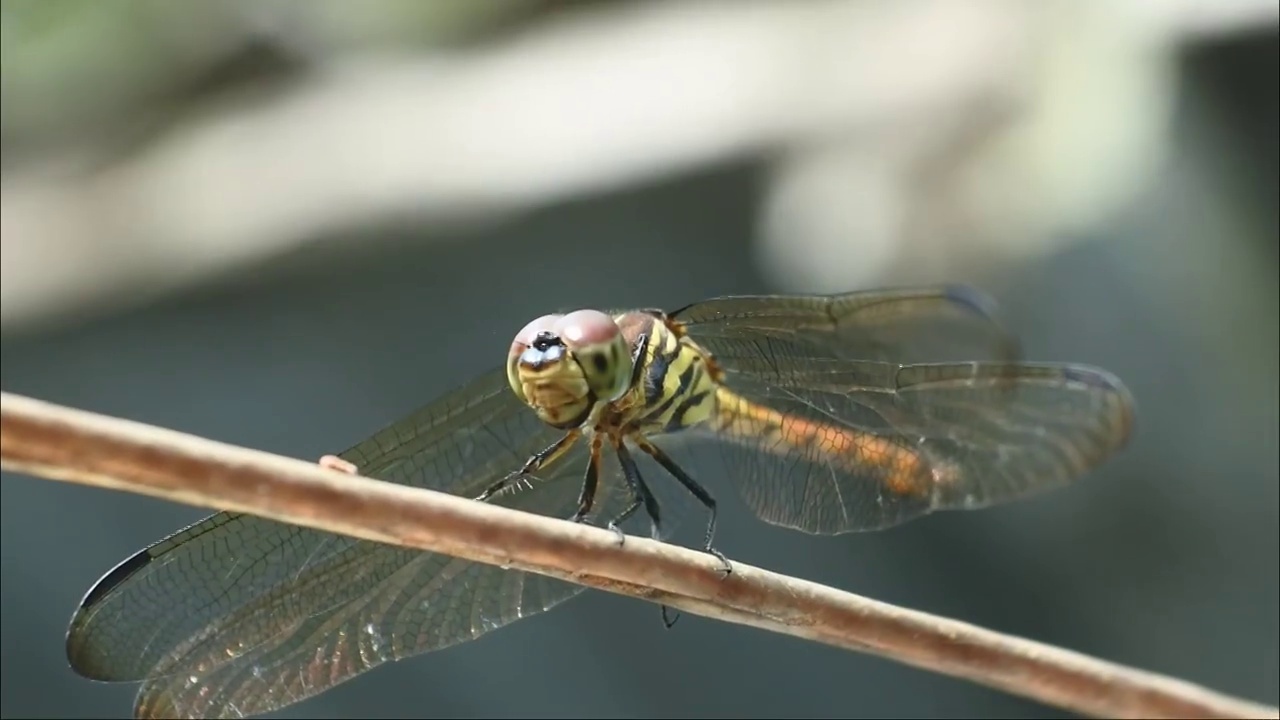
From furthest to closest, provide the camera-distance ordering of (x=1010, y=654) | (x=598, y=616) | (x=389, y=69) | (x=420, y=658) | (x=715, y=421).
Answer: (x=389, y=69) → (x=598, y=616) → (x=420, y=658) → (x=715, y=421) → (x=1010, y=654)

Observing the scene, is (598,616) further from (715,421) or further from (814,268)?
(715,421)

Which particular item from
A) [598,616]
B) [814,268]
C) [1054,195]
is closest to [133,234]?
[598,616]

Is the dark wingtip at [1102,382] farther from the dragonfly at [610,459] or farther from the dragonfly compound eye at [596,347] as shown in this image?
the dragonfly compound eye at [596,347]

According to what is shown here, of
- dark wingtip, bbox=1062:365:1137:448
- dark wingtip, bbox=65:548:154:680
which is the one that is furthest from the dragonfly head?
dark wingtip, bbox=1062:365:1137:448

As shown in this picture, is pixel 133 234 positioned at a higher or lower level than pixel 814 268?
higher

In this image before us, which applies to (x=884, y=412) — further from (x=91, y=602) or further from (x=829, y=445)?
(x=91, y=602)

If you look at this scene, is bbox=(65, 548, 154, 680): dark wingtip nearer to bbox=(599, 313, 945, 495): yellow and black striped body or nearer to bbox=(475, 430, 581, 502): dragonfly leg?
bbox=(475, 430, 581, 502): dragonfly leg
